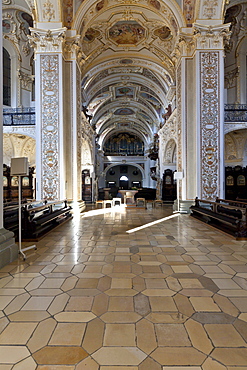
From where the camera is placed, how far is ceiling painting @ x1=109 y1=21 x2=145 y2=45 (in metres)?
11.5

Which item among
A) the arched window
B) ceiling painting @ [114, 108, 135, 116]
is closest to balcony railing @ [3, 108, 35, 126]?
the arched window

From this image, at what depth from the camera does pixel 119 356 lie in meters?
1.54

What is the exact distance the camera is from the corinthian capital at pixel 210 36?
859 cm

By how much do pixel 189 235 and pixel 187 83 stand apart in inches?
279

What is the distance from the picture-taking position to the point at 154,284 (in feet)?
8.71

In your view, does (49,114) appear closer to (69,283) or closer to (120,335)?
(69,283)

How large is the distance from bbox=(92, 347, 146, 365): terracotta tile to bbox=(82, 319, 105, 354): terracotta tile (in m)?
0.06

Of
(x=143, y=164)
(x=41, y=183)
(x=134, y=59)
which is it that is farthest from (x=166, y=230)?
(x=143, y=164)

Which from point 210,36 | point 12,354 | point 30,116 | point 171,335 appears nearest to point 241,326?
point 171,335

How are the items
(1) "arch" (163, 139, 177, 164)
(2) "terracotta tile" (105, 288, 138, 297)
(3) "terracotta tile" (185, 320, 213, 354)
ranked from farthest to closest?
1. (1) "arch" (163, 139, 177, 164)
2. (2) "terracotta tile" (105, 288, 138, 297)
3. (3) "terracotta tile" (185, 320, 213, 354)

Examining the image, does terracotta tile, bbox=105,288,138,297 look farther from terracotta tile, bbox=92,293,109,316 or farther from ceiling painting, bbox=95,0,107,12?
ceiling painting, bbox=95,0,107,12

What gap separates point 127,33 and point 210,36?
5.44 metres

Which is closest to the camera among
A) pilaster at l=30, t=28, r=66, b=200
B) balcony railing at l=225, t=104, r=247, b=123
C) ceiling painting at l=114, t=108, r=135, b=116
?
pilaster at l=30, t=28, r=66, b=200

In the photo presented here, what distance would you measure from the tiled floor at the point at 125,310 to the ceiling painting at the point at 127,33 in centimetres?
1245
